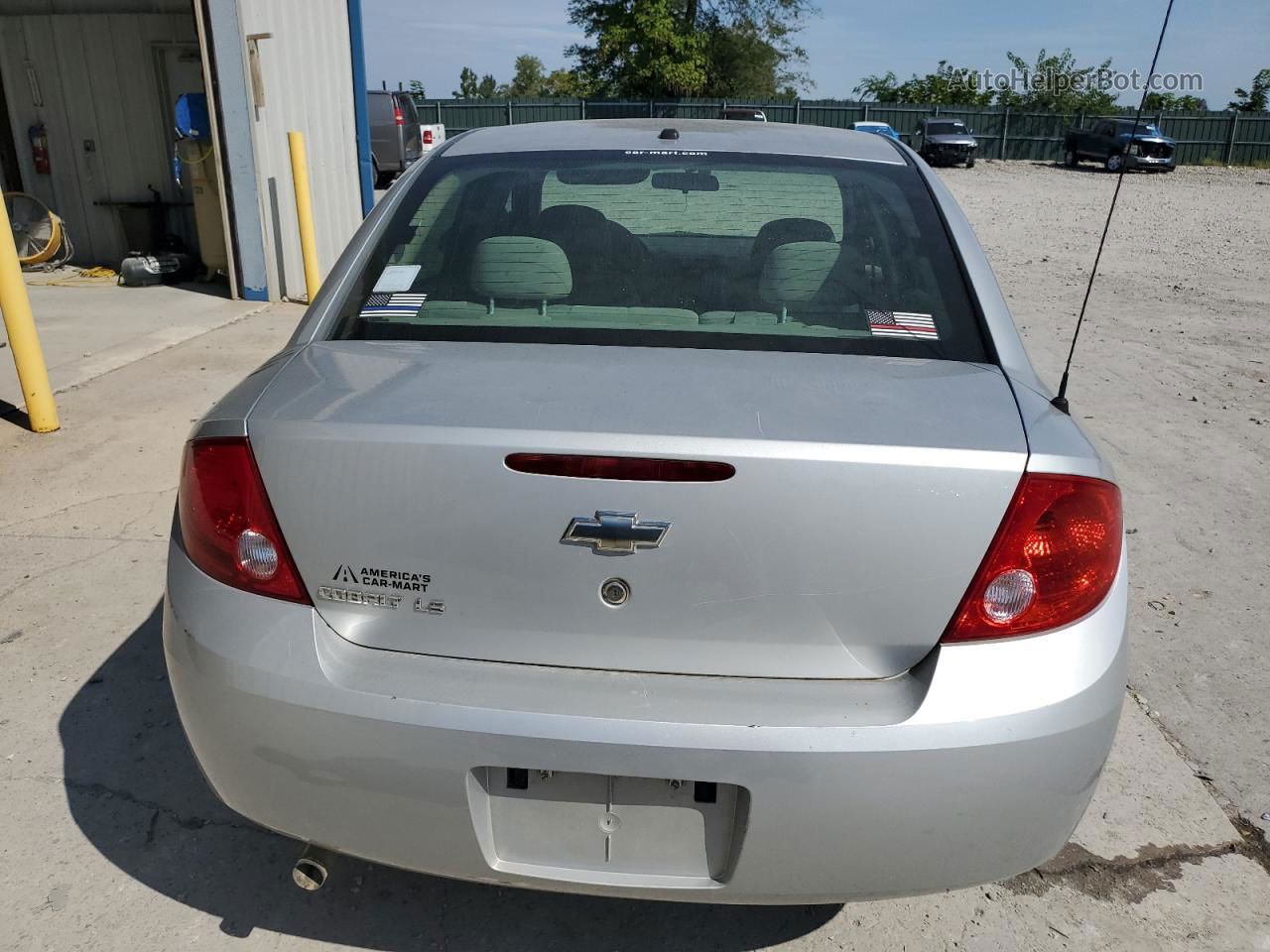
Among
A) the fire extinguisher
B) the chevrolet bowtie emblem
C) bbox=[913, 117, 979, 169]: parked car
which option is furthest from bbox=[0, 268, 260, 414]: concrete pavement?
bbox=[913, 117, 979, 169]: parked car

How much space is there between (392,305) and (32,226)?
1070cm

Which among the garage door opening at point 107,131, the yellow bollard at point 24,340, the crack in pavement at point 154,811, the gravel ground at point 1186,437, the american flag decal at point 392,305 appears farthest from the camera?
the garage door opening at point 107,131

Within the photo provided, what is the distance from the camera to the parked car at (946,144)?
34.2 meters

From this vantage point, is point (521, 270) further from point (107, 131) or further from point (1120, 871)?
point (107, 131)

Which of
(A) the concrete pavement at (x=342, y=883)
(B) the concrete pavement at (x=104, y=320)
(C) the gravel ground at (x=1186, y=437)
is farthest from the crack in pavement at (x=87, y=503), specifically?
(C) the gravel ground at (x=1186, y=437)

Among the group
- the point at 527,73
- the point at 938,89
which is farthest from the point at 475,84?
the point at 938,89

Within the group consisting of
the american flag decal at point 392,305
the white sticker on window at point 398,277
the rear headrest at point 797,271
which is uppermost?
the rear headrest at point 797,271

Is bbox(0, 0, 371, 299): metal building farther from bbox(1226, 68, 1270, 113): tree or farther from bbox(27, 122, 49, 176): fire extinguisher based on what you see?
bbox(1226, 68, 1270, 113): tree

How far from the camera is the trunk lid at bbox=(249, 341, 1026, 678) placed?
168 cm

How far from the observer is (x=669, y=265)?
2469 millimetres

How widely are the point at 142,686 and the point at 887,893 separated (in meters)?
2.37

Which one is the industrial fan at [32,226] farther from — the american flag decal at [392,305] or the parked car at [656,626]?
the parked car at [656,626]

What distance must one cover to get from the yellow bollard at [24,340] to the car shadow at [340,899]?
3.30 metres

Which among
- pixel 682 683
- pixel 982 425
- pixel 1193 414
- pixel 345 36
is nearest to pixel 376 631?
pixel 682 683
